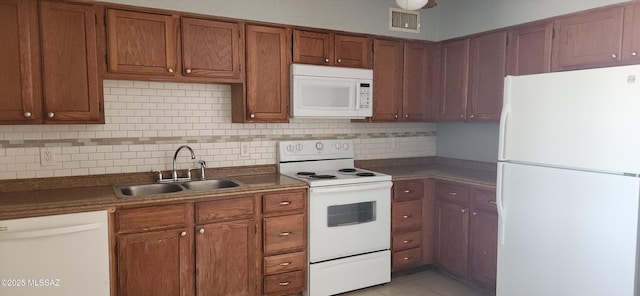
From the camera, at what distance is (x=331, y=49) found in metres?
3.50

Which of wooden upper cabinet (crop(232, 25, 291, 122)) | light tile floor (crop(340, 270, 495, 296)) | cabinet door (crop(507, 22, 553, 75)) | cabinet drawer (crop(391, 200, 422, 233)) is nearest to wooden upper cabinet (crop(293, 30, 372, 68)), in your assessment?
wooden upper cabinet (crop(232, 25, 291, 122))

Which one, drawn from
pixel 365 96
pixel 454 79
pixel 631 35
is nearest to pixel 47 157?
pixel 365 96

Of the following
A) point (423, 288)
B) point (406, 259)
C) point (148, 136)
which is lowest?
point (423, 288)

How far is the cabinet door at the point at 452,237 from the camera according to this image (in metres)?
3.42

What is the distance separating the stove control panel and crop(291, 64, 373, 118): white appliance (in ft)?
1.14

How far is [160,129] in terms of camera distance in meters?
3.12

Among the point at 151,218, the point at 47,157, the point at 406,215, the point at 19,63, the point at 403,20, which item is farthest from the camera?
the point at 403,20

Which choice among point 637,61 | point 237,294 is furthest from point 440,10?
point 237,294

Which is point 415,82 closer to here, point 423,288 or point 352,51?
point 352,51

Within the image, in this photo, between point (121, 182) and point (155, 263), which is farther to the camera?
point (121, 182)

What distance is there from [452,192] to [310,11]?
6.30ft

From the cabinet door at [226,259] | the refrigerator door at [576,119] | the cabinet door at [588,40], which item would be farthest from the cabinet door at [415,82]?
the cabinet door at [226,259]

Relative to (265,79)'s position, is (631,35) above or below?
above

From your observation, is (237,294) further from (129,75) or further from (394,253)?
(129,75)
